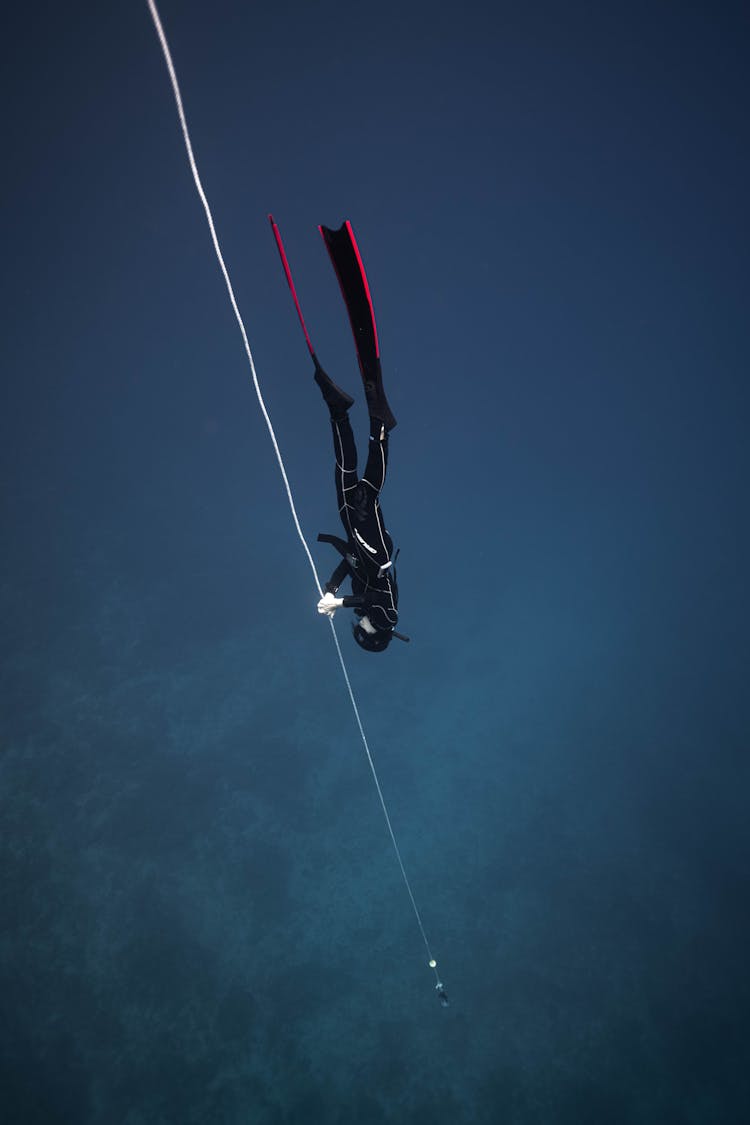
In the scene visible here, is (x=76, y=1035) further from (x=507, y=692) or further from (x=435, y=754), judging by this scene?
(x=507, y=692)

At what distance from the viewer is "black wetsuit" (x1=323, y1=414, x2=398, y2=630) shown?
3.02 meters

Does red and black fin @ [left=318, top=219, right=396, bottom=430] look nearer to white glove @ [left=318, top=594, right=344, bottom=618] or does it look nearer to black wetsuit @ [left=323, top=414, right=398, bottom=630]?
black wetsuit @ [left=323, top=414, right=398, bottom=630]

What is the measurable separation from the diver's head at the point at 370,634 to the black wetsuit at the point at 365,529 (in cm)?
5

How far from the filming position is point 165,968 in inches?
224

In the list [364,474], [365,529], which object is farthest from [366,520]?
[364,474]

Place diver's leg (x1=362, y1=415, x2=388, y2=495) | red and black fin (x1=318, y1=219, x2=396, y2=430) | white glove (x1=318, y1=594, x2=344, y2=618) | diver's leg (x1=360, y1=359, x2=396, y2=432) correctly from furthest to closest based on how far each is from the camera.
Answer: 1. white glove (x1=318, y1=594, x2=344, y2=618)
2. diver's leg (x1=362, y1=415, x2=388, y2=495)
3. diver's leg (x1=360, y1=359, x2=396, y2=432)
4. red and black fin (x1=318, y1=219, x2=396, y2=430)

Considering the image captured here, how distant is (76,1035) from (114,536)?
7.19 m

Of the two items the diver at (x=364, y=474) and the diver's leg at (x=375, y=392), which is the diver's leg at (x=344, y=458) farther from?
the diver's leg at (x=375, y=392)

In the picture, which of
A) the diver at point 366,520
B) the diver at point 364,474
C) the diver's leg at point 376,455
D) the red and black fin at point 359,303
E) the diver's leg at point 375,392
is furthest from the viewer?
the diver's leg at point 376,455

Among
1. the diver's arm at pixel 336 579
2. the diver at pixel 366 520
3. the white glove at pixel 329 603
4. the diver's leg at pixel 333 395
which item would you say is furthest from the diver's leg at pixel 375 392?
the white glove at pixel 329 603

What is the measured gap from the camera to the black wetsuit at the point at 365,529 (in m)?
3.02

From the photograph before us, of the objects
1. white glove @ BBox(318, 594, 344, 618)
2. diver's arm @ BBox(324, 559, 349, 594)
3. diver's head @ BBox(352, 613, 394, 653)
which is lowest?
diver's head @ BBox(352, 613, 394, 653)

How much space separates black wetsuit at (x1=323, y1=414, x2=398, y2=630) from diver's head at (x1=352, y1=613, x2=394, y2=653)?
5cm

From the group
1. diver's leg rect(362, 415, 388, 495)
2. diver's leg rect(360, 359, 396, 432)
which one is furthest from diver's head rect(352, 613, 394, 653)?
diver's leg rect(360, 359, 396, 432)
